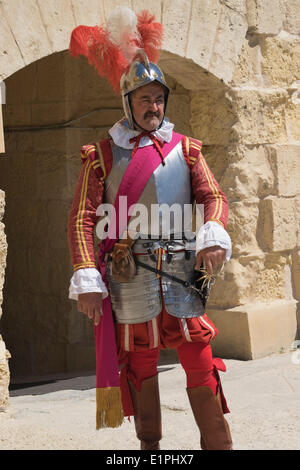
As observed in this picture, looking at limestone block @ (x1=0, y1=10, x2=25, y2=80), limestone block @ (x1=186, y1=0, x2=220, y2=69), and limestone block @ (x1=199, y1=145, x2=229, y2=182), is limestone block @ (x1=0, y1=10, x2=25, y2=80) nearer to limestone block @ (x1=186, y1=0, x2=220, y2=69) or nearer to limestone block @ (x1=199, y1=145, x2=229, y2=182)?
limestone block @ (x1=186, y1=0, x2=220, y2=69)

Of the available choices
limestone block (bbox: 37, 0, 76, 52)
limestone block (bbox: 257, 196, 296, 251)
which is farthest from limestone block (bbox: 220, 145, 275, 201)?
limestone block (bbox: 37, 0, 76, 52)

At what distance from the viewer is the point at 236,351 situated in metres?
5.37

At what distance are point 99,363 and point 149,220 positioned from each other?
0.58m

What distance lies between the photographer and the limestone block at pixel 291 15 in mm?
5668

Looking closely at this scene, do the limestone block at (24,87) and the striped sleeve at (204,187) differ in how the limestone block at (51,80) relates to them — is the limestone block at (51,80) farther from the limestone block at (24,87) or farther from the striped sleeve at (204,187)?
the striped sleeve at (204,187)

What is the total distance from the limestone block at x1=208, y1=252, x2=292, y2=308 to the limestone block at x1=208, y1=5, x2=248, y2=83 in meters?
1.25

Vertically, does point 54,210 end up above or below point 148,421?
above

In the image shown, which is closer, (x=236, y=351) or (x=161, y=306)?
(x=161, y=306)

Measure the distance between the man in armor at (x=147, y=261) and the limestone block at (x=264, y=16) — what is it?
2463 millimetres

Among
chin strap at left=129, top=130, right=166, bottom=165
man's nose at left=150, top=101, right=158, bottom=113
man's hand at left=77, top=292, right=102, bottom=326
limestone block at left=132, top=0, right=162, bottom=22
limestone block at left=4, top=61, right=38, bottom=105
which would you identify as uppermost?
limestone block at left=132, top=0, right=162, bottom=22

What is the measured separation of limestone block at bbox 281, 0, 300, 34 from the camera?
223 inches

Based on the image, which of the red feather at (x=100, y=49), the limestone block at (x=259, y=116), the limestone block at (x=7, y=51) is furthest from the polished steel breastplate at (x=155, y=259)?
the limestone block at (x=259, y=116)

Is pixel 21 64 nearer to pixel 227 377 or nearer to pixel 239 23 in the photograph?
pixel 239 23
